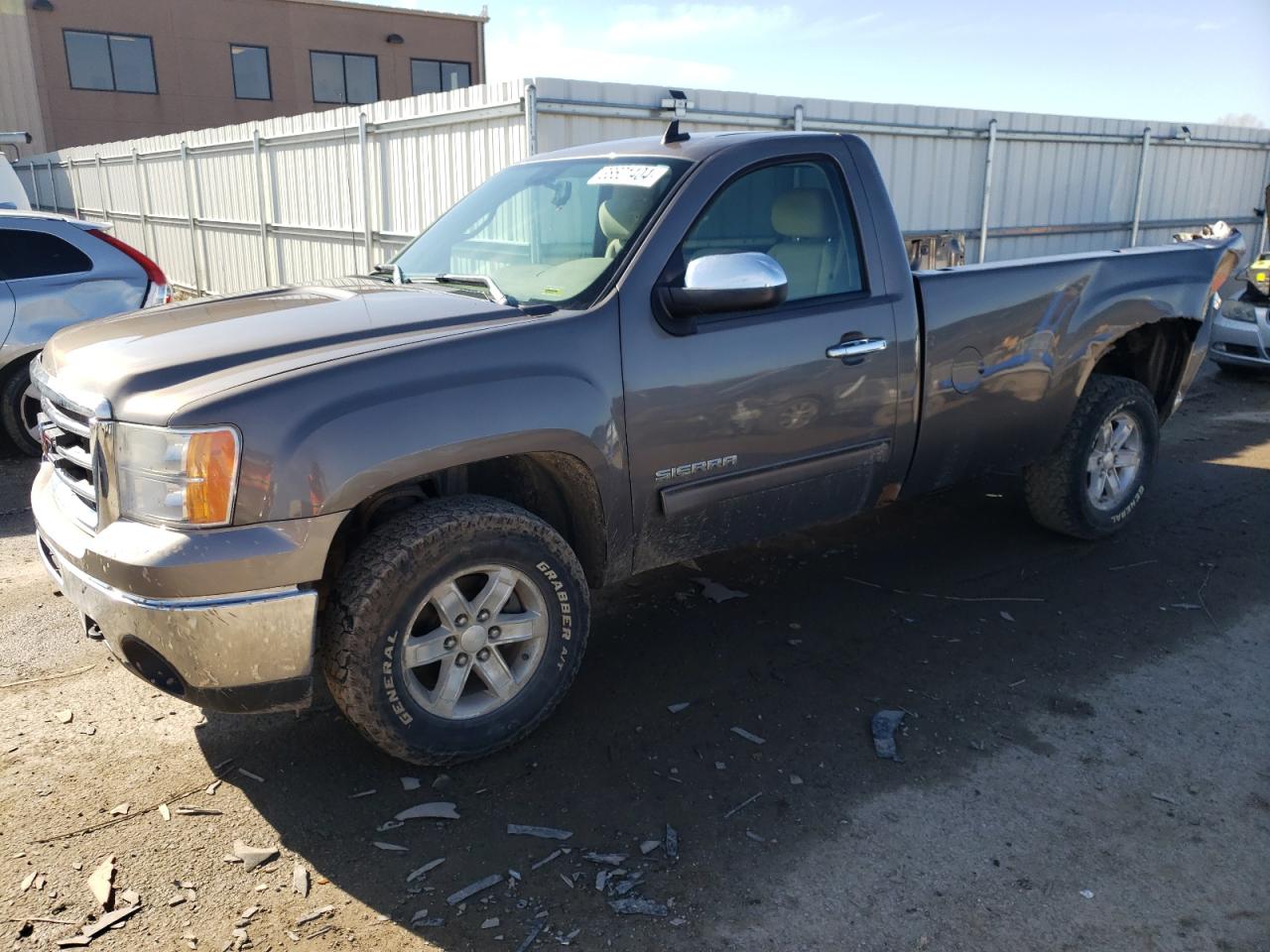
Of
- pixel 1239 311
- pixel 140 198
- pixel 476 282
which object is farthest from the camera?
pixel 140 198

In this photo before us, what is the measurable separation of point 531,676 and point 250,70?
3540 centimetres

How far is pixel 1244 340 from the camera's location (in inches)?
389

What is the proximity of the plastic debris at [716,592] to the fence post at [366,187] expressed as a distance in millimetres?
7527

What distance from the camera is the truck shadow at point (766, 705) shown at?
295cm

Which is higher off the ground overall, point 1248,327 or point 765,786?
Answer: point 1248,327

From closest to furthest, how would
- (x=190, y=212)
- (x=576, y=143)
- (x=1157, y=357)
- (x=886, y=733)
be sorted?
(x=886, y=733) → (x=1157, y=357) → (x=576, y=143) → (x=190, y=212)

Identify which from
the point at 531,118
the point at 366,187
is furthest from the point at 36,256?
the point at 366,187

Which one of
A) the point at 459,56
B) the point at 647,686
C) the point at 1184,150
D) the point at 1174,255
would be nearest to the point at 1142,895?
the point at 647,686

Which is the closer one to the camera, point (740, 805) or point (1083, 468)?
point (740, 805)

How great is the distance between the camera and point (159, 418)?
109 inches

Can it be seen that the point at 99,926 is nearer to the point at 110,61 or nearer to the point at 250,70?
the point at 110,61

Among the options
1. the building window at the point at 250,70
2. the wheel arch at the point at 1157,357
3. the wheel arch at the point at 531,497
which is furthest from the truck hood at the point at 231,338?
the building window at the point at 250,70

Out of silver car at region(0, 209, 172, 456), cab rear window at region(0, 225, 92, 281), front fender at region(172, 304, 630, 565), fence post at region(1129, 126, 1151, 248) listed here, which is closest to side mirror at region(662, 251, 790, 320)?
front fender at region(172, 304, 630, 565)

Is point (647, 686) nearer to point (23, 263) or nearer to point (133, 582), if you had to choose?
point (133, 582)
